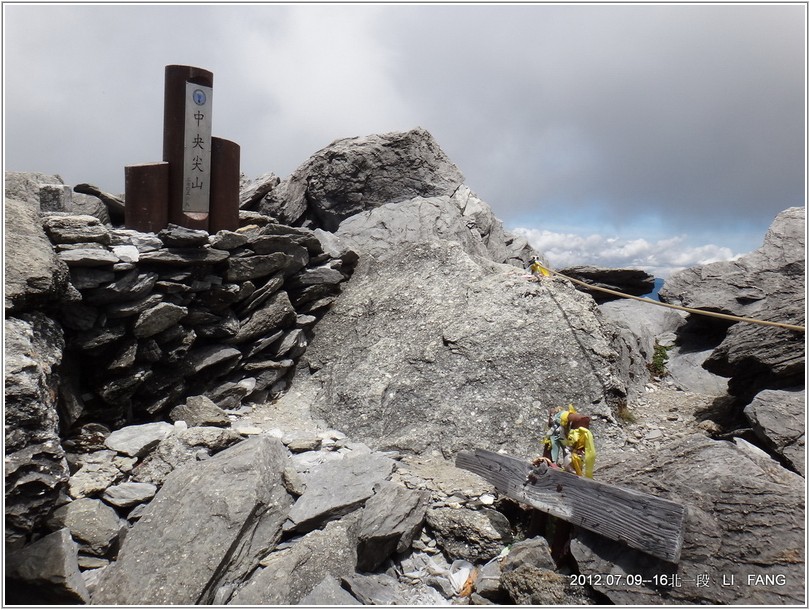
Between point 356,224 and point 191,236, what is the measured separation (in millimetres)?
5872

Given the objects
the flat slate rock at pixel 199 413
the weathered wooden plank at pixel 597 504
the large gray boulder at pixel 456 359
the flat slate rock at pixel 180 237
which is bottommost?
the weathered wooden plank at pixel 597 504

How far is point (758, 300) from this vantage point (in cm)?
1391

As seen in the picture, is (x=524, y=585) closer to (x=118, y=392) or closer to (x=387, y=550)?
(x=387, y=550)

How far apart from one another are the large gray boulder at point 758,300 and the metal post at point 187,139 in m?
10.1

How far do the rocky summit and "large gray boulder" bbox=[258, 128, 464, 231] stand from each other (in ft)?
3.39

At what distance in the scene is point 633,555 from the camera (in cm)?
586

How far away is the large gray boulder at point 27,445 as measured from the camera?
19.9 ft

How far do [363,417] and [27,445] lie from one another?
5197mm

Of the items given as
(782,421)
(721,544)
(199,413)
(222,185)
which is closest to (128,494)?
(199,413)

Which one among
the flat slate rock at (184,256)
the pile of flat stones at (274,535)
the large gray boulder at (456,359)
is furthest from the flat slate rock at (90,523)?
the large gray boulder at (456,359)

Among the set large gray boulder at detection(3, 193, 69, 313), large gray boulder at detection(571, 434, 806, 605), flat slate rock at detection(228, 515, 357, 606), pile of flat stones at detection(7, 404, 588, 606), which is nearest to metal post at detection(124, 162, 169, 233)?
large gray boulder at detection(3, 193, 69, 313)

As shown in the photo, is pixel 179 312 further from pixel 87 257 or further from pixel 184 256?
pixel 87 257

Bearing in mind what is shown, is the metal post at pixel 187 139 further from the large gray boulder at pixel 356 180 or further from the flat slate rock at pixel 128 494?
the flat slate rock at pixel 128 494

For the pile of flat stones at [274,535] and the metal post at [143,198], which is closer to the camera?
the pile of flat stones at [274,535]
